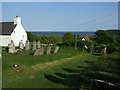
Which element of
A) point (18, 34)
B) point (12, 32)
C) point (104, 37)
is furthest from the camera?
point (18, 34)

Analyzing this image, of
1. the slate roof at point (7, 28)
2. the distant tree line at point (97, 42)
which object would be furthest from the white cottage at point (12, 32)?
the distant tree line at point (97, 42)

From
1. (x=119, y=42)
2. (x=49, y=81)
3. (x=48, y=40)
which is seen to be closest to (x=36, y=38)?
(x=48, y=40)

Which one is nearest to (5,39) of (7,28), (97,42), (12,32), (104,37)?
(12,32)

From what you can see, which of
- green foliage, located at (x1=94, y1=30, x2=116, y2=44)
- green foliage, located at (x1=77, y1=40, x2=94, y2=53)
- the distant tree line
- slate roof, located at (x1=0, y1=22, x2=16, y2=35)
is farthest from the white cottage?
green foliage, located at (x1=94, y1=30, x2=116, y2=44)

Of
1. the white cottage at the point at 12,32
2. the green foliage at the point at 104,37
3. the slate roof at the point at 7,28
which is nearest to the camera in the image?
the green foliage at the point at 104,37

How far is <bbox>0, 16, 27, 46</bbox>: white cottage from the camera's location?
35562 mm

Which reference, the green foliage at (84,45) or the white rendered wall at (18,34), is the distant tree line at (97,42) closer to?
the green foliage at (84,45)

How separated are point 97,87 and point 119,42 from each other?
22.1 m

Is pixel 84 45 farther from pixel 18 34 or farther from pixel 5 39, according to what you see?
pixel 5 39

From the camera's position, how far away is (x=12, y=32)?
36.2 meters

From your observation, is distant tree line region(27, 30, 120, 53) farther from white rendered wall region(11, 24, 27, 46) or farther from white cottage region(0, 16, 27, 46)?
white cottage region(0, 16, 27, 46)

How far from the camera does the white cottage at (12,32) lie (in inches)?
1400

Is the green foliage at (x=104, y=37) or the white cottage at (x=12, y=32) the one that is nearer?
the green foliage at (x=104, y=37)

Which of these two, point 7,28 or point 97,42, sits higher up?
point 7,28
